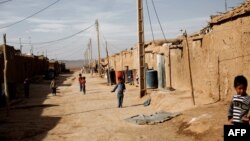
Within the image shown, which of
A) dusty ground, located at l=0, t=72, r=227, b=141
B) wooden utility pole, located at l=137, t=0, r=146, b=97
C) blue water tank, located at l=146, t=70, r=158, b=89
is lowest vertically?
dusty ground, located at l=0, t=72, r=227, b=141

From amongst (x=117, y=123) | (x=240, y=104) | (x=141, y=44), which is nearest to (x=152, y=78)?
(x=141, y=44)

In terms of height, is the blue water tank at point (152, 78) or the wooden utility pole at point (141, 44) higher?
the wooden utility pole at point (141, 44)

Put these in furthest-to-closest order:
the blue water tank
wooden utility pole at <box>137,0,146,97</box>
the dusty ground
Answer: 1. the blue water tank
2. wooden utility pole at <box>137,0,146,97</box>
3. the dusty ground

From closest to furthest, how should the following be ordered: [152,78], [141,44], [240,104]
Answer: [240,104], [141,44], [152,78]

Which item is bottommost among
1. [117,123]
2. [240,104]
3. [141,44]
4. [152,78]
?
[117,123]

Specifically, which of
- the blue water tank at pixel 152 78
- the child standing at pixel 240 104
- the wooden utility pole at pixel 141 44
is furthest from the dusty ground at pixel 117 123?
the blue water tank at pixel 152 78

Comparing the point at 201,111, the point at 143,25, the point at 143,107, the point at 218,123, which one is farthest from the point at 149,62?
the point at 218,123

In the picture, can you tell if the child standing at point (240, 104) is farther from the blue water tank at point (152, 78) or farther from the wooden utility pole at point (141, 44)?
the blue water tank at point (152, 78)

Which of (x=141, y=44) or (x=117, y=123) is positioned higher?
(x=141, y=44)

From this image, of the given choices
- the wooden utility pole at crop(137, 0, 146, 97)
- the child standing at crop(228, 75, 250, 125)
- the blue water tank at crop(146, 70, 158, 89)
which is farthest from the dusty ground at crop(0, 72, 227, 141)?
the blue water tank at crop(146, 70, 158, 89)

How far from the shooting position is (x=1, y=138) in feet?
35.6

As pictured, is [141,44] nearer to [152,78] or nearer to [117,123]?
[152,78]

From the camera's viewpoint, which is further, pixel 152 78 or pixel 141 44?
pixel 152 78

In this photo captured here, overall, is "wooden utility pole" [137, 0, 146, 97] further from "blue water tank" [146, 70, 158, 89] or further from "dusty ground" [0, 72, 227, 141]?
"blue water tank" [146, 70, 158, 89]
